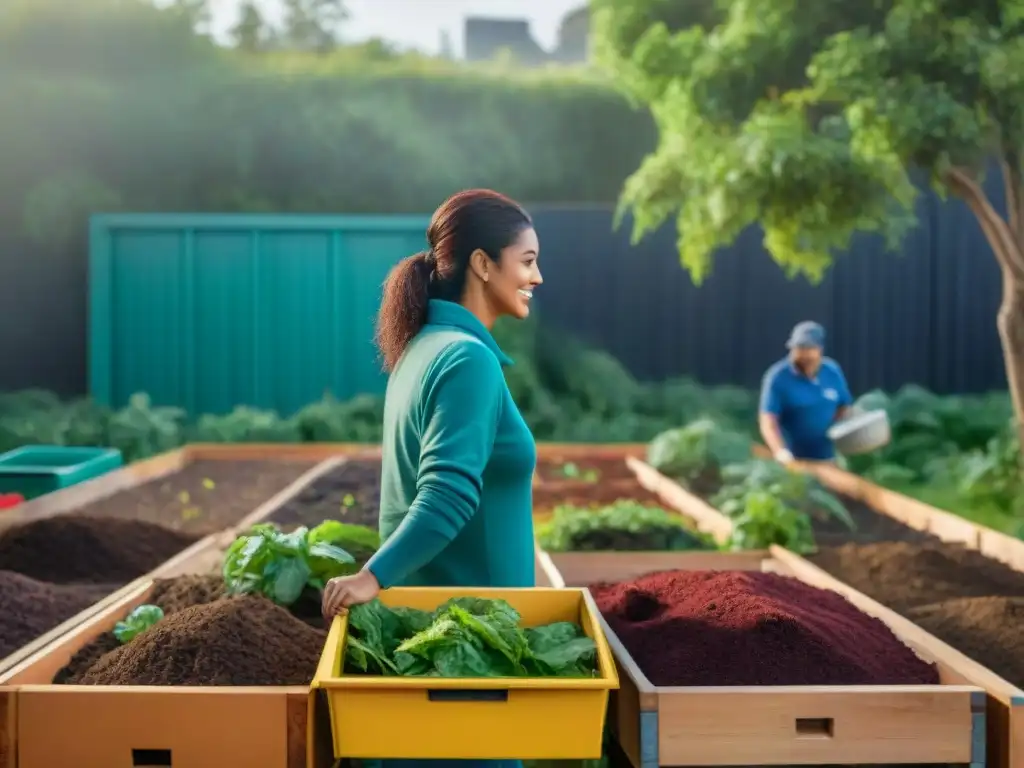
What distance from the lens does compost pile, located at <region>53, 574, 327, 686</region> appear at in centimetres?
251

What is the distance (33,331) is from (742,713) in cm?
1078

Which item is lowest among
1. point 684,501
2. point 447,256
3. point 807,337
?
point 684,501

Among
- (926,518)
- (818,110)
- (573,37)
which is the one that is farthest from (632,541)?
(573,37)

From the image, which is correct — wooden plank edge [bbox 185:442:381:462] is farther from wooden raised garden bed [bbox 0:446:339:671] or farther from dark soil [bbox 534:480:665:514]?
dark soil [bbox 534:480:665:514]

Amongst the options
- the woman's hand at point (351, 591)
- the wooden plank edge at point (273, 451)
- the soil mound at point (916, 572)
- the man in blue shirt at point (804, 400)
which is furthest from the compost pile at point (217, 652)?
the wooden plank edge at point (273, 451)

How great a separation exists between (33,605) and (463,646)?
70.0 inches

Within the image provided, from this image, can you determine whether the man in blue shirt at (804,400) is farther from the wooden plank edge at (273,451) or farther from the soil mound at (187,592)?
the soil mound at (187,592)

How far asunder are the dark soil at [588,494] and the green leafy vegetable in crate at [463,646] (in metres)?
3.60

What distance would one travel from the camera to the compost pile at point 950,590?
121 inches

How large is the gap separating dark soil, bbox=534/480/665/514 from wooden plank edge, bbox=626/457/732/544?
0.20 feet

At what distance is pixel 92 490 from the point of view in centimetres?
609

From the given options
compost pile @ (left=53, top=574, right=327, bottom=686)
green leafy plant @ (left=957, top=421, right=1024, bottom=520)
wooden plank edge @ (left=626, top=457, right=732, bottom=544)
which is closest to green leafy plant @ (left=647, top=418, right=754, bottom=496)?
wooden plank edge @ (left=626, top=457, right=732, bottom=544)

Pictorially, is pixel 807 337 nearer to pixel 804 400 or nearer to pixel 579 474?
pixel 804 400

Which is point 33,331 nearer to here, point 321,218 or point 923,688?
point 321,218
